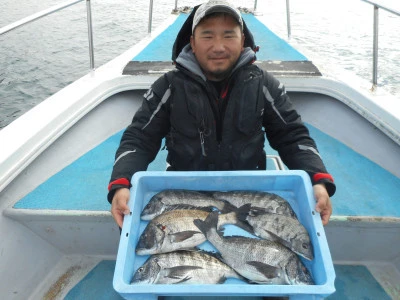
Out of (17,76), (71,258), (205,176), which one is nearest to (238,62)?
(205,176)

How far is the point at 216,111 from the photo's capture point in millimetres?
2113

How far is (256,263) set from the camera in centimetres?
148

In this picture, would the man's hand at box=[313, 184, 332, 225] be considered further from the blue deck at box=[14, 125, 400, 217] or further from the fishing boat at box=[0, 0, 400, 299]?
the blue deck at box=[14, 125, 400, 217]

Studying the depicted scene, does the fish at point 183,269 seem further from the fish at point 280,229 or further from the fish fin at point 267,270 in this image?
the fish at point 280,229

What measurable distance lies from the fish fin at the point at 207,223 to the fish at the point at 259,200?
0.50 ft

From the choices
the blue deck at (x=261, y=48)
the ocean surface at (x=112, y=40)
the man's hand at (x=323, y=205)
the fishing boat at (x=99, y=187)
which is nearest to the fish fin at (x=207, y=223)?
the man's hand at (x=323, y=205)

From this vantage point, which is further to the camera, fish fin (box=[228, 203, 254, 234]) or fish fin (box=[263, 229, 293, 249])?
fish fin (box=[228, 203, 254, 234])

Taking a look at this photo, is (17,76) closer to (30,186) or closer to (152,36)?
(152,36)

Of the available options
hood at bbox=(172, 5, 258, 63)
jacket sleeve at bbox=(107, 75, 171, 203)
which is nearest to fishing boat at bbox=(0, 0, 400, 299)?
jacket sleeve at bbox=(107, 75, 171, 203)

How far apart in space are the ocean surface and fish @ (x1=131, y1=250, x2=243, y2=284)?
516 centimetres

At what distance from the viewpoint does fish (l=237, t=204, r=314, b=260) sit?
1.51 m

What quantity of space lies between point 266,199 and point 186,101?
0.82m

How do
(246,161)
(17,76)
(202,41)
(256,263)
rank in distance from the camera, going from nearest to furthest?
1. (256,263)
2. (202,41)
3. (246,161)
4. (17,76)

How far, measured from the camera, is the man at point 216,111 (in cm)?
199
